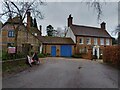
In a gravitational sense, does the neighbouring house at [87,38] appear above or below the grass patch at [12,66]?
above

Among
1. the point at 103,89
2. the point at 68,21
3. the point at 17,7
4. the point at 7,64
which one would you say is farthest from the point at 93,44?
the point at 103,89

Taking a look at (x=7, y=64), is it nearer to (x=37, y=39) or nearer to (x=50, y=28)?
(x=37, y=39)

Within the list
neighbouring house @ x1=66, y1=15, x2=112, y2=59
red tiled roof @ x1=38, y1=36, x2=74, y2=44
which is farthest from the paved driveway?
neighbouring house @ x1=66, y1=15, x2=112, y2=59

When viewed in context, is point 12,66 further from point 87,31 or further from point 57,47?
point 87,31

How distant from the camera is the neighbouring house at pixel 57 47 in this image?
144 ft

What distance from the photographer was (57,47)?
44.9 metres

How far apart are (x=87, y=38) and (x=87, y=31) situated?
10.4ft

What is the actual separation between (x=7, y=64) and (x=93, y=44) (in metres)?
34.5

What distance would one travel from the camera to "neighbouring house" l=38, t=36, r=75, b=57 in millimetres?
43844

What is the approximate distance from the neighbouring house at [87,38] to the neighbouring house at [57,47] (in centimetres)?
157

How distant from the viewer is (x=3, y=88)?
956 cm

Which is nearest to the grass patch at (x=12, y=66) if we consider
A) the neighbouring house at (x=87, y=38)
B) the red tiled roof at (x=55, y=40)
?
the red tiled roof at (x=55, y=40)

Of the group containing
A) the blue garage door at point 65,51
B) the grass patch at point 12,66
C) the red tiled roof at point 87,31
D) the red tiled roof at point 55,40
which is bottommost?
the grass patch at point 12,66

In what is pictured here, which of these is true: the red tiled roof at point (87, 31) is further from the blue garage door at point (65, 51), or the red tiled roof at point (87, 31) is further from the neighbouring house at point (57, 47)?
the blue garage door at point (65, 51)
